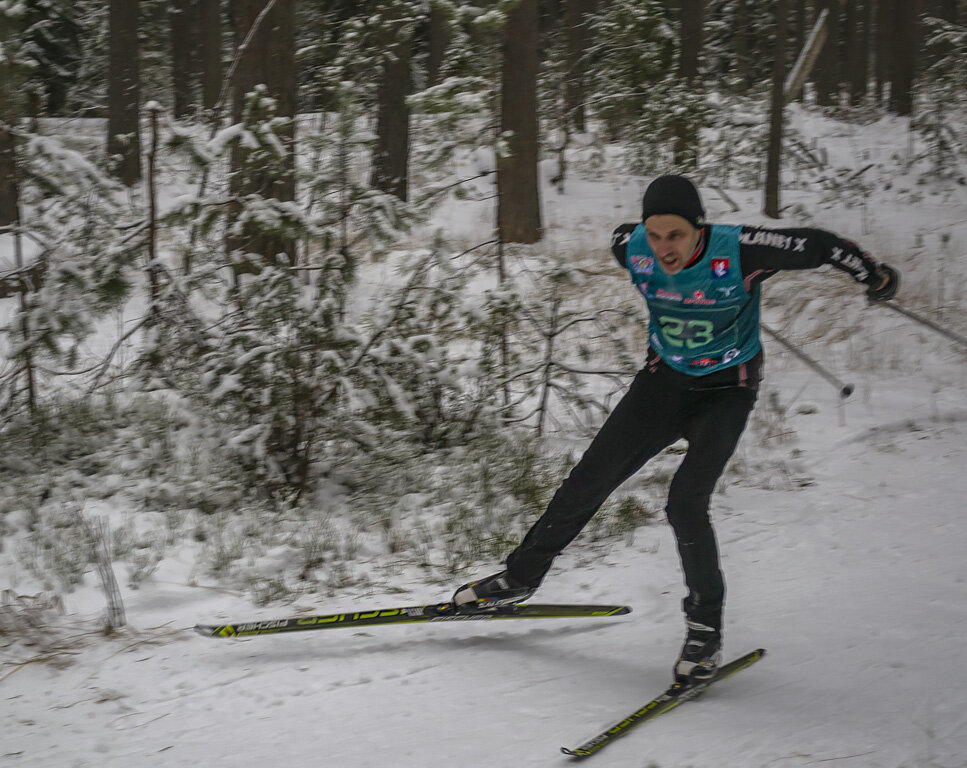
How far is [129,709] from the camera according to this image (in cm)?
353

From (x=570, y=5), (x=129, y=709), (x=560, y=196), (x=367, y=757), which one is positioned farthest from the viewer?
(x=570, y=5)

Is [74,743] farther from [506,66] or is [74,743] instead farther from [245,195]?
[506,66]

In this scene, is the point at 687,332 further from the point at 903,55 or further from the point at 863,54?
the point at 863,54

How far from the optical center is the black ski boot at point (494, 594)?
403 centimetres

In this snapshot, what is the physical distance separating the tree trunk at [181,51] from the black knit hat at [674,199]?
19.8m

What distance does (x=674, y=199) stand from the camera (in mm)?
3365

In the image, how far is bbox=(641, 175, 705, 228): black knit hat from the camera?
3369 mm

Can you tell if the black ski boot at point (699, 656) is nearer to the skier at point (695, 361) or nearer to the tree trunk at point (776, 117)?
the skier at point (695, 361)

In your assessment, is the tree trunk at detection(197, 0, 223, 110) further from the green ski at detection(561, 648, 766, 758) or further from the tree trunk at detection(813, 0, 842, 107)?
the green ski at detection(561, 648, 766, 758)

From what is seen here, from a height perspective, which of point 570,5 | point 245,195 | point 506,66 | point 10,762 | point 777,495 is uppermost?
point 570,5

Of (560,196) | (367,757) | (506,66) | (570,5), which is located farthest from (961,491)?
(570,5)

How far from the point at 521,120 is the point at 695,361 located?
8921 mm

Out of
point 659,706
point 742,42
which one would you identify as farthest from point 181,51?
point 659,706

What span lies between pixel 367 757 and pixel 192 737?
27.5 inches
